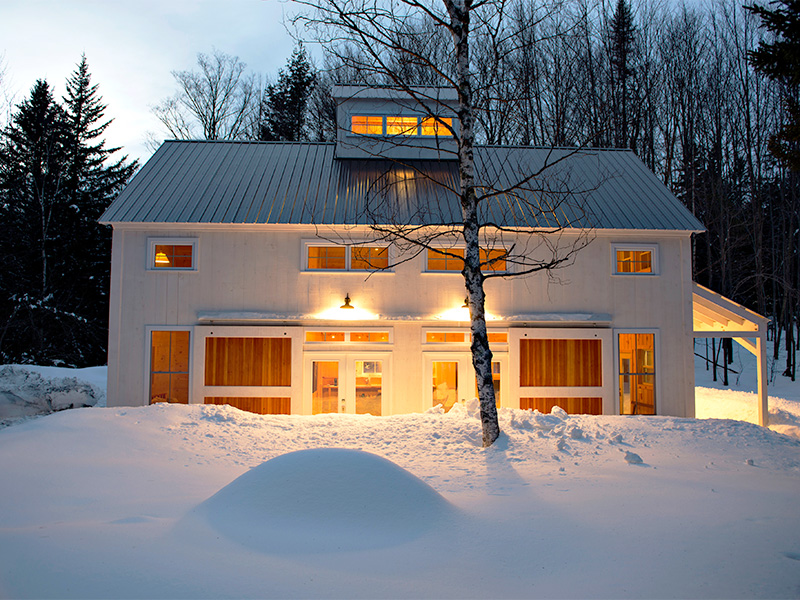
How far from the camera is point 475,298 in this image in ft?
24.6

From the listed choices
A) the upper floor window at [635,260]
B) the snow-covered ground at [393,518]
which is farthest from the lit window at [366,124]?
the snow-covered ground at [393,518]

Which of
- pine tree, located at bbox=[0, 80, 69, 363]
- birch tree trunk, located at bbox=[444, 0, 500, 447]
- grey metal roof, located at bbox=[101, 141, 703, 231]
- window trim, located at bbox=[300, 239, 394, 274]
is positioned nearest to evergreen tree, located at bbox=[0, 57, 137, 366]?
pine tree, located at bbox=[0, 80, 69, 363]

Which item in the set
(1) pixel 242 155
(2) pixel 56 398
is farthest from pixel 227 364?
(1) pixel 242 155

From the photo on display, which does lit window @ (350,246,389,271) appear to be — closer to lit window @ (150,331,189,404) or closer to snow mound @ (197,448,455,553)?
lit window @ (150,331,189,404)

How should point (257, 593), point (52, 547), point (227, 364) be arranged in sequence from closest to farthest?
point (257, 593) < point (52, 547) < point (227, 364)

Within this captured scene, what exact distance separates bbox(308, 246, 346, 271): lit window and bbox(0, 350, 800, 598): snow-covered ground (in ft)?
16.4

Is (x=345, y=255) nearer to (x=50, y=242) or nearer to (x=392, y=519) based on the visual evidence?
(x=392, y=519)

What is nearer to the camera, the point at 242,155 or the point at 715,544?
the point at 715,544

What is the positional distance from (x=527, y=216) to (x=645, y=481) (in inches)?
290

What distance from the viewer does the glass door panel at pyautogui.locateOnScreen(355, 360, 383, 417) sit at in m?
11.4

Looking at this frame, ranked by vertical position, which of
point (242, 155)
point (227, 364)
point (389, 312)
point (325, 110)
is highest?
point (325, 110)

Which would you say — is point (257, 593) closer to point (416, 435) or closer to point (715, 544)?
point (715, 544)

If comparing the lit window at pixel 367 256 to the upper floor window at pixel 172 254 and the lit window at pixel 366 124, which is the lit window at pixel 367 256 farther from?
the lit window at pixel 366 124

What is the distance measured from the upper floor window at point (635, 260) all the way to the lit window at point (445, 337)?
4.06 m
